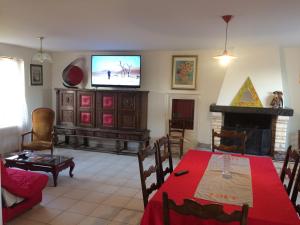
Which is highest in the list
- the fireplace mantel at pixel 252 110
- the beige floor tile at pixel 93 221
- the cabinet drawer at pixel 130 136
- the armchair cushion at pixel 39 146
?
the fireplace mantel at pixel 252 110

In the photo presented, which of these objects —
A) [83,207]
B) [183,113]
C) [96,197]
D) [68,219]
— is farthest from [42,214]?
[183,113]

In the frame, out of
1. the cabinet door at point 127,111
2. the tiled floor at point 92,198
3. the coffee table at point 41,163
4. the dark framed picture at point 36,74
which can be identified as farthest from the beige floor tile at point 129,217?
the dark framed picture at point 36,74

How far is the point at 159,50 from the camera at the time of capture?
18.8 feet

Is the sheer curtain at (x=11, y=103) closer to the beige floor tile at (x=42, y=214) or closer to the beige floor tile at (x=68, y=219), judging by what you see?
the beige floor tile at (x=42, y=214)

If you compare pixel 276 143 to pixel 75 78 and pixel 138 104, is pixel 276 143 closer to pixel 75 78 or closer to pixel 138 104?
pixel 138 104

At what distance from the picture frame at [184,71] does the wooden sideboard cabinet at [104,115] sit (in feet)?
2.42

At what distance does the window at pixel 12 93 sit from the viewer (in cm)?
533

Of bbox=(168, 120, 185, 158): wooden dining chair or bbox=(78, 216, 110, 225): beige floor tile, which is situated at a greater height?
bbox=(168, 120, 185, 158): wooden dining chair

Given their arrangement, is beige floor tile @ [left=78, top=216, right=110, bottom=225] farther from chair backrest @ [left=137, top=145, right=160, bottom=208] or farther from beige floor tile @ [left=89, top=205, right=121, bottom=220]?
chair backrest @ [left=137, top=145, right=160, bottom=208]

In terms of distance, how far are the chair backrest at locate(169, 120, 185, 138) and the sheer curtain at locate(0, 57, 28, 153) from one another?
127 inches

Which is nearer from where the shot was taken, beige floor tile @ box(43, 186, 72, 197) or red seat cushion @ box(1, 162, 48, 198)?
red seat cushion @ box(1, 162, 48, 198)

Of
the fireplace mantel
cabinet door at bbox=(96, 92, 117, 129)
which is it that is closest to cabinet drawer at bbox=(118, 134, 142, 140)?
cabinet door at bbox=(96, 92, 117, 129)

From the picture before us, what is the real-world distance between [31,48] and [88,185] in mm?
3532

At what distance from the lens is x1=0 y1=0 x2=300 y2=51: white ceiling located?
2.48m
